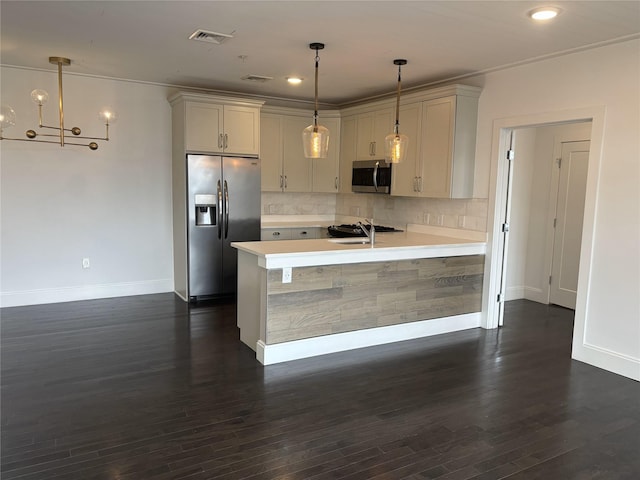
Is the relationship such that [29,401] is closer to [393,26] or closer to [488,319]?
[393,26]

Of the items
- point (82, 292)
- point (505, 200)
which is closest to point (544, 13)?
point (505, 200)

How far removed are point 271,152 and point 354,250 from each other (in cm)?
290

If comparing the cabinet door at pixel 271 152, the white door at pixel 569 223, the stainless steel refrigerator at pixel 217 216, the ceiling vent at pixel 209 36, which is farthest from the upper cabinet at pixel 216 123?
the white door at pixel 569 223

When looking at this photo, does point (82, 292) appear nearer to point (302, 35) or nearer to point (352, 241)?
point (352, 241)

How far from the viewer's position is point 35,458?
2428mm

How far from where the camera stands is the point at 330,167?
22.3ft

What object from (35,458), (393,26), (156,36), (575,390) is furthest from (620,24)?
(35,458)

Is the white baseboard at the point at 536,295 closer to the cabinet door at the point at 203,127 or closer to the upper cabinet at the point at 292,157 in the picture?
the upper cabinet at the point at 292,157

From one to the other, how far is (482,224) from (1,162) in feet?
16.8

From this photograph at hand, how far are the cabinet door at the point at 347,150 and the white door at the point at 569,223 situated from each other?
8.63 ft

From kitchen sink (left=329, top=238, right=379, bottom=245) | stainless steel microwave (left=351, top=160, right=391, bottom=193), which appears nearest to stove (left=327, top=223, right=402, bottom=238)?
stainless steel microwave (left=351, top=160, right=391, bottom=193)

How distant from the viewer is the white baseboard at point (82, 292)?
5212 millimetres

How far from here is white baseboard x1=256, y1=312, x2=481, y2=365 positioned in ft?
12.4

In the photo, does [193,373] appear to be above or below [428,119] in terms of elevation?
below
